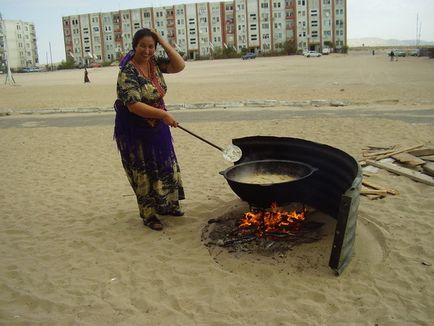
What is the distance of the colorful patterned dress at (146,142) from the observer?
3.56 m

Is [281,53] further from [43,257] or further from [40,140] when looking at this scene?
[43,257]

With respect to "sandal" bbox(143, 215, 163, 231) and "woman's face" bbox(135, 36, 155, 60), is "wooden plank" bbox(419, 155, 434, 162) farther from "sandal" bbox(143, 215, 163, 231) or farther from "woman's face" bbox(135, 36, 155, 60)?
"woman's face" bbox(135, 36, 155, 60)

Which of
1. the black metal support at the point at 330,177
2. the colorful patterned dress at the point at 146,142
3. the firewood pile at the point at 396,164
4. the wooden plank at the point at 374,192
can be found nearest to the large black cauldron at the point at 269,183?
the black metal support at the point at 330,177

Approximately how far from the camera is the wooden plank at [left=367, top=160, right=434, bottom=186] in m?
5.13

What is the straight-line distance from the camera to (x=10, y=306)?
2.95 m

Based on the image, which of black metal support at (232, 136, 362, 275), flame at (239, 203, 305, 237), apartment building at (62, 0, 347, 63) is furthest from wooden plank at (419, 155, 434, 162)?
apartment building at (62, 0, 347, 63)

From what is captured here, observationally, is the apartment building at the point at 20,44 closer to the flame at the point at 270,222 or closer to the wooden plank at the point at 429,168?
the wooden plank at the point at 429,168

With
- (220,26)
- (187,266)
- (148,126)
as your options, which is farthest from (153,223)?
(220,26)

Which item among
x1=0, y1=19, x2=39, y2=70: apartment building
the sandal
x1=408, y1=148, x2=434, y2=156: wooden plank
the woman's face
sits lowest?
the sandal

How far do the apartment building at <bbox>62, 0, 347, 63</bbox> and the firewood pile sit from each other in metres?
87.3

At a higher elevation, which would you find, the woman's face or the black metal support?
the woman's face

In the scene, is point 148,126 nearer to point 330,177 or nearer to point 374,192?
point 330,177

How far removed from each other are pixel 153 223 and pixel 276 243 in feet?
4.20

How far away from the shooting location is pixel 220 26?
98.9m
